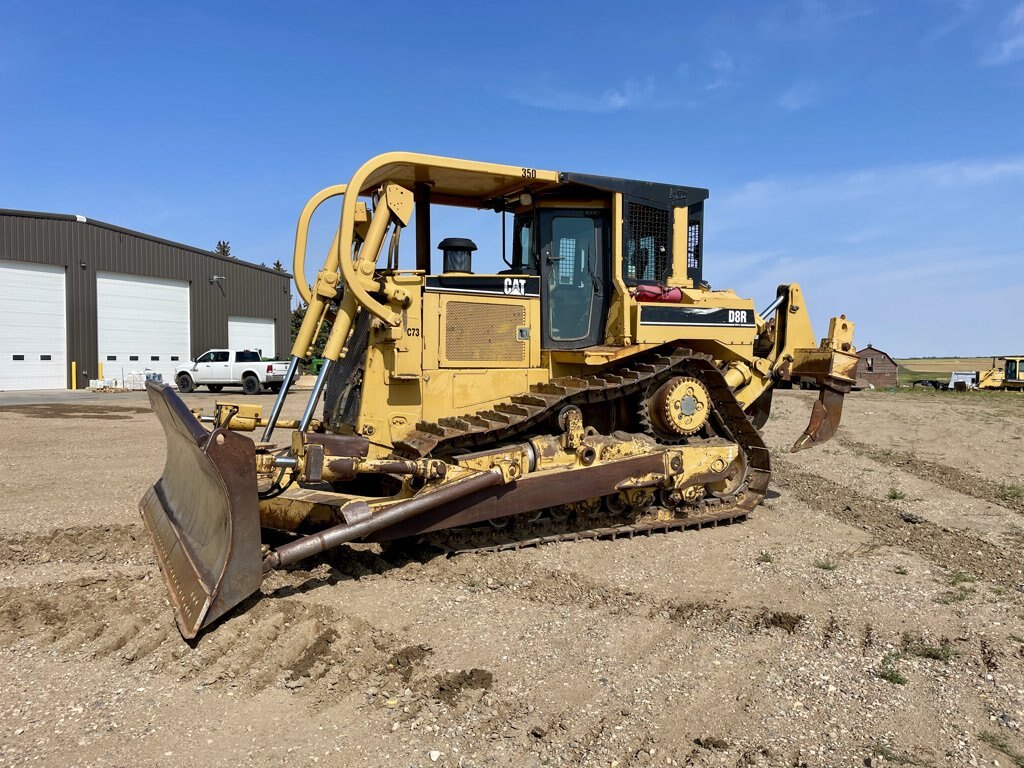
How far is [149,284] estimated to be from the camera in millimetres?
34375

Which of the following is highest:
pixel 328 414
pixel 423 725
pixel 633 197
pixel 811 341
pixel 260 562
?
pixel 633 197

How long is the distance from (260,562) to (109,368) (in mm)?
32348

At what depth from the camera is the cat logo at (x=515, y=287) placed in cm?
706

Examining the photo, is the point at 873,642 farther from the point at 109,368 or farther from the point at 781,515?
the point at 109,368

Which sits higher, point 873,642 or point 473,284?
point 473,284

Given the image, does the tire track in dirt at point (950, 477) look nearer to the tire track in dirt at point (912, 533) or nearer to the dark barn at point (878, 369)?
the tire track in dirt at point (912, 533)

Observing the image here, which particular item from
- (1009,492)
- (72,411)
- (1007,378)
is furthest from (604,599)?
(1007,378)

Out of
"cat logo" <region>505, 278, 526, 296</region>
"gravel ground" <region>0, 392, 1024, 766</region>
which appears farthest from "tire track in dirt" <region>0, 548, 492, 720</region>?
"cat logo" <region>505, 278, 526, 296</region>

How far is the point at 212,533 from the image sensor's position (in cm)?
489

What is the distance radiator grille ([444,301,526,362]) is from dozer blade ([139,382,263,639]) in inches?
96.4

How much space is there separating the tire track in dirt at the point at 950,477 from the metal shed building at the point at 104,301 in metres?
30.4

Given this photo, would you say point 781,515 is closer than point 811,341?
Yes

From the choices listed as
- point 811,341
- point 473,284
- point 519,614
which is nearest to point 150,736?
point 519,614

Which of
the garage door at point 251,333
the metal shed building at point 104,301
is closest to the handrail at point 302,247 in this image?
the metal shed building at point 104,301
